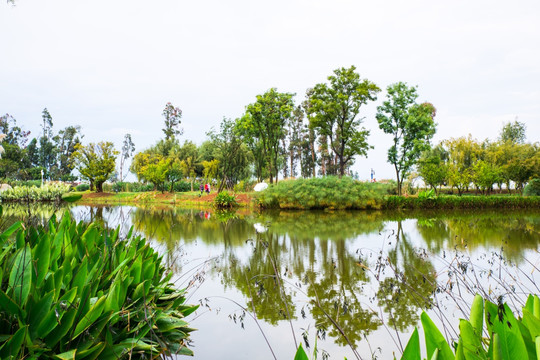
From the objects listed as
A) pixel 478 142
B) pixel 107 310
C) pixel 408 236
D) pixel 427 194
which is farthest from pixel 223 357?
pixel 478 142

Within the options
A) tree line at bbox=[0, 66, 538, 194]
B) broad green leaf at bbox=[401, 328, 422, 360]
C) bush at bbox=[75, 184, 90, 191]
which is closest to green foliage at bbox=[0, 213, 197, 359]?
broad green leaf at bbox=[401, 328, 422, 360]

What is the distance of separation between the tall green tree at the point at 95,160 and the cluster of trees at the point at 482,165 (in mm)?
25283

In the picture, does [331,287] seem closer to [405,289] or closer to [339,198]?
[405,289]

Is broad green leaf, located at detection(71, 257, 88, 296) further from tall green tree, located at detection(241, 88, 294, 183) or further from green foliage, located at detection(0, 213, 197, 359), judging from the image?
tall green tree, located at detection(241, 88, 294, 183)

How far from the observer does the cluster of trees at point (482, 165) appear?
86.2 ft

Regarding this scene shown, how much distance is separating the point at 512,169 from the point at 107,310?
117 feet

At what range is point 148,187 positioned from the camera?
116ft

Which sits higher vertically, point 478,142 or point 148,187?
point 478,142

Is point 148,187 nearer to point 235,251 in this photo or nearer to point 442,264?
point 235,251

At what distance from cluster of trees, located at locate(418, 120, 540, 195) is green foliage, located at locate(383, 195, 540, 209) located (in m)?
4.74

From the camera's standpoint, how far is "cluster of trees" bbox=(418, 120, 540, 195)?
1035 inches

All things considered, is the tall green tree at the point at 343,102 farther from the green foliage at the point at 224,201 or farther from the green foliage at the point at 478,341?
the green foliage at the point at 478,341

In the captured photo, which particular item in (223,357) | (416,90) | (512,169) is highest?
(416,90)

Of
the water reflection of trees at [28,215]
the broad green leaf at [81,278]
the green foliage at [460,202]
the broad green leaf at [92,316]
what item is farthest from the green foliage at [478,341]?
the green foliage at [460,202]
